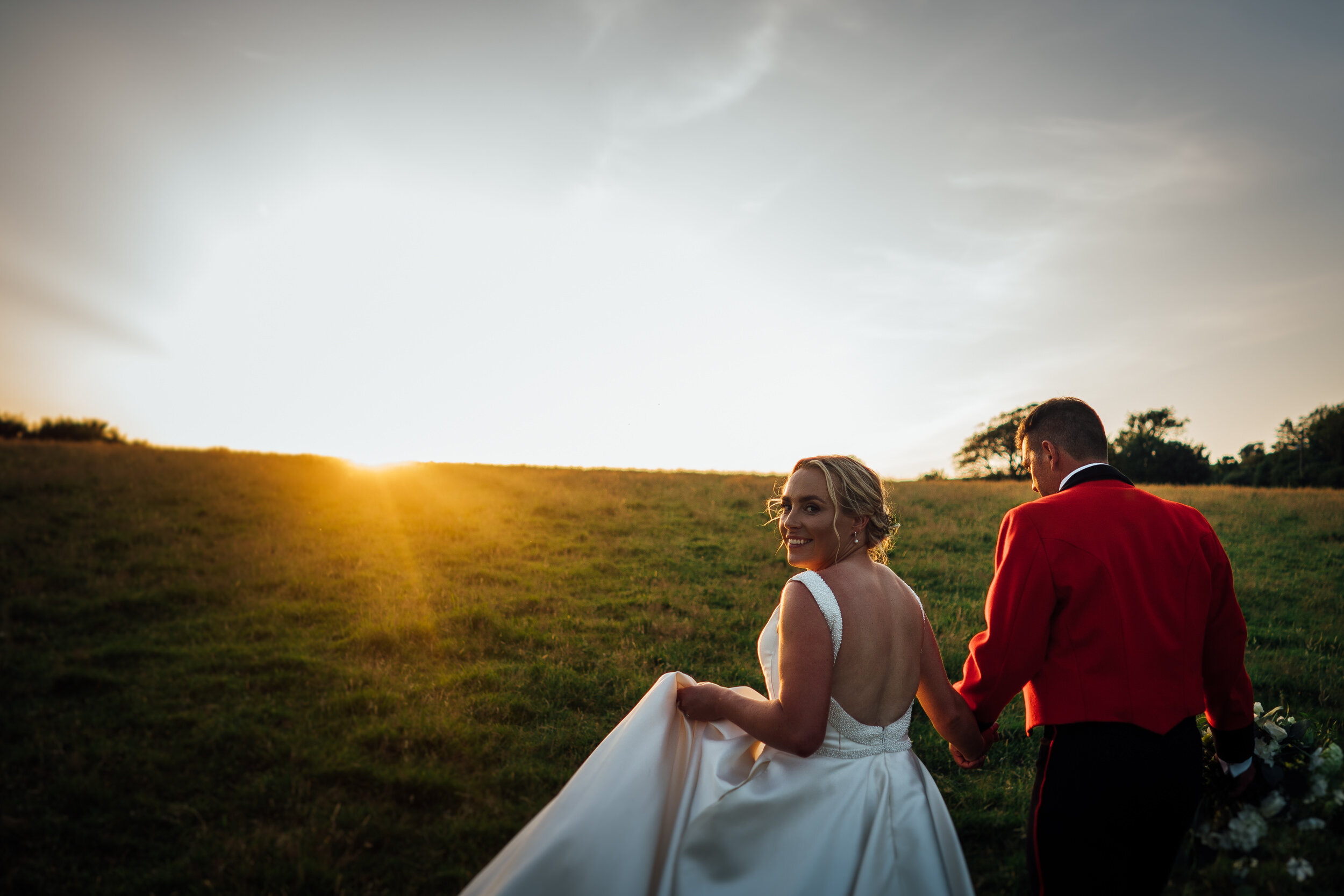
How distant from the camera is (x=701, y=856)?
3.01 m

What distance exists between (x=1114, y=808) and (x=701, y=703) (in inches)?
76.1

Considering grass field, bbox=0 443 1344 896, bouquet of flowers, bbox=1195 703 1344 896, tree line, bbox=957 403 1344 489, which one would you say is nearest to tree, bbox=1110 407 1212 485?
tree line, bbox=957 403 1344 489

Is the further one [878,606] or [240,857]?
[240,857]

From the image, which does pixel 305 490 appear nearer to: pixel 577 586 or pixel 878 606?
pixel 577 586

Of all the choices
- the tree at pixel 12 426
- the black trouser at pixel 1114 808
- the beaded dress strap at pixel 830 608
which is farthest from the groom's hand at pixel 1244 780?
the tree at pixel 12 426

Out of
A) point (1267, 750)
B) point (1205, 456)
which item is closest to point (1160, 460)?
point (1205, 456)

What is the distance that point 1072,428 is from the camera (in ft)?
11.3

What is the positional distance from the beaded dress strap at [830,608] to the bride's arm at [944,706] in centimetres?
62

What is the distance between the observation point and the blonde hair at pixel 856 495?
129 inches

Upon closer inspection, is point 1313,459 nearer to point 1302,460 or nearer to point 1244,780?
point 1302,460

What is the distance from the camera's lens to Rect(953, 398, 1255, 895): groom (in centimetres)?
288

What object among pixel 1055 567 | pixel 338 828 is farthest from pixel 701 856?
pixel 338 828

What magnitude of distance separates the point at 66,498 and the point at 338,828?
14544 millimetres

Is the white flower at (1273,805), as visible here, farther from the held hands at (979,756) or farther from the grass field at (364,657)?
the grass field at (364,657)
